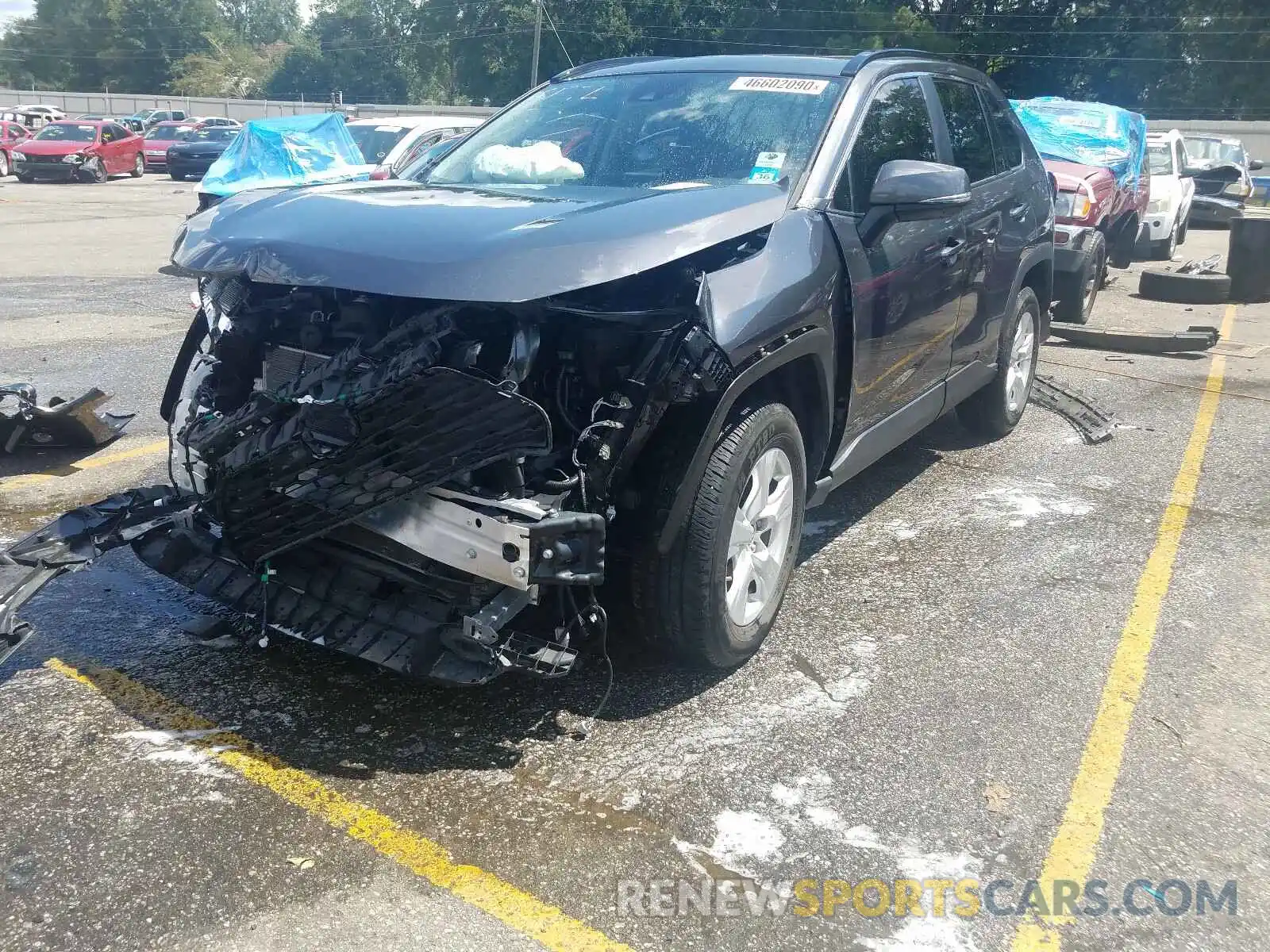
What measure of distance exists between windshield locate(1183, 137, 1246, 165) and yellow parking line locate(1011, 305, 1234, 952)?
70.2 ft

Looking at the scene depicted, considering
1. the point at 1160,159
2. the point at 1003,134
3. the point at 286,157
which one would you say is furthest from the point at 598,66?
the point at 1160,159

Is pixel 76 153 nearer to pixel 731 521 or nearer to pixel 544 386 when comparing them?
pixel 544 386

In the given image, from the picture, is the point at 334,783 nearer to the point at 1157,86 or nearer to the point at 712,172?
the point at 712,172

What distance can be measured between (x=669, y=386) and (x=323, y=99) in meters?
Result: 104

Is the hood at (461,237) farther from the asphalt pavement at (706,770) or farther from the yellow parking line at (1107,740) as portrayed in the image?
the yellow parking line at (1107,740)

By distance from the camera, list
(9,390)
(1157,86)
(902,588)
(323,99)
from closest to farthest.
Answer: (902,588) < (9,390) < (1157,86) < (323,99)

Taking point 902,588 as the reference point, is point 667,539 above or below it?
above

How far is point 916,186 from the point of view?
3.87 meters

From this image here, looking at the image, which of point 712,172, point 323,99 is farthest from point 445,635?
point 323,99

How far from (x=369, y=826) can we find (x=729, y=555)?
1320 millimetres

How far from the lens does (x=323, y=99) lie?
97875 millimetres

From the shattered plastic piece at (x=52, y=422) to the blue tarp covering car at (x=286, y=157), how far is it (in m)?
7.62

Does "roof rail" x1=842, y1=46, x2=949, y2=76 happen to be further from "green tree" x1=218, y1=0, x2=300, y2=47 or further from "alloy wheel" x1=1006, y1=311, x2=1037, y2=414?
"green tree" x1=218, y1=0, x2=300, y2=47

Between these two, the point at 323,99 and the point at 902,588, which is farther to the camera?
the point at 323,99
